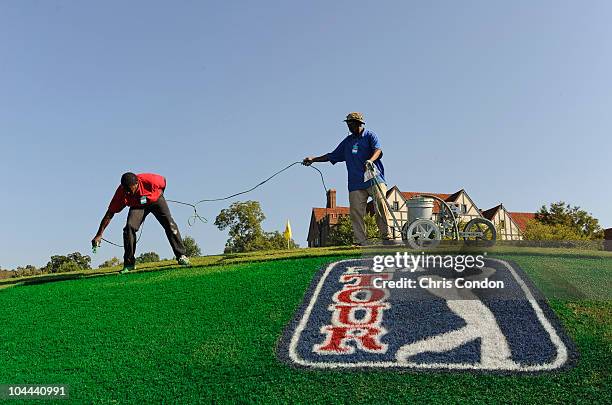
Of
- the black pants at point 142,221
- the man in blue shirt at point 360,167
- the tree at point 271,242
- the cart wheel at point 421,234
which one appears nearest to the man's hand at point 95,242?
the black pants at point 142,221

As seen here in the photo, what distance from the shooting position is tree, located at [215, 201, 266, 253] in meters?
44.1

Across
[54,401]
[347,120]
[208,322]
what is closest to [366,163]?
[347,120]

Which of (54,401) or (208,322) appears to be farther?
(208,322)

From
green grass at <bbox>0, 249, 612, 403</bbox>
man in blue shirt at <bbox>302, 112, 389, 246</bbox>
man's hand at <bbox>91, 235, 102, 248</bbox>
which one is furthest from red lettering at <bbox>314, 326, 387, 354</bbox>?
man's hand at <bbox>91, 235, 102, 248</bbox>

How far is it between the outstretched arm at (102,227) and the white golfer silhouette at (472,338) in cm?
762

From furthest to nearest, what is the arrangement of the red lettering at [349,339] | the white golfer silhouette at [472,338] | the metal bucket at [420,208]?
the metal bucket at [420,208] < the red lettering at [349,339] < the white golfer silhouette at [472,338]

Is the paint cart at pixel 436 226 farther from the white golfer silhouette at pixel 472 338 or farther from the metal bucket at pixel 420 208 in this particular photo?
the white golfer silhouette at pixel 472 338

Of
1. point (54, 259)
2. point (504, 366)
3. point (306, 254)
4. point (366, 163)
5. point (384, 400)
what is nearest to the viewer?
point (384, 400)

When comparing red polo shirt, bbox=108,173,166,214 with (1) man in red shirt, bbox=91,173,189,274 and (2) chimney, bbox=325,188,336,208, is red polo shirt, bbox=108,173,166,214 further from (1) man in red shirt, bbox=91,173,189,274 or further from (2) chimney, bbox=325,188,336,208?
(2) chimney, bbox=325,188,336,208

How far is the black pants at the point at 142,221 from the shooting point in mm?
12188

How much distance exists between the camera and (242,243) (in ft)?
144

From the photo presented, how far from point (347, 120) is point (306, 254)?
9.45ft

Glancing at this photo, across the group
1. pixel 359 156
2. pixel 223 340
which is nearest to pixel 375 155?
pixel 359 156

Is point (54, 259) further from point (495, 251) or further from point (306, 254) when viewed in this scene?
point (495, 251)
